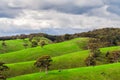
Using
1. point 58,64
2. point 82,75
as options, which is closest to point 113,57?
point 58,64

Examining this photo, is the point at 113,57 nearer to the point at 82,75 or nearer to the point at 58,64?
the point at 58,64

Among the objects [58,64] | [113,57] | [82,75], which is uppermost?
[113,57]

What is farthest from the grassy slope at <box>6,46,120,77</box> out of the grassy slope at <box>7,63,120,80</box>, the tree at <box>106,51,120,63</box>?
the grassy slope at <box>7,63,120,80</box>

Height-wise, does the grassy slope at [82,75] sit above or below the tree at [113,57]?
below

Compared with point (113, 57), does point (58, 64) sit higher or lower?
lower

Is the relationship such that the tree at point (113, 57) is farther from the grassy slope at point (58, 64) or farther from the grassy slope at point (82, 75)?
the grassy slope at point (82, 75)

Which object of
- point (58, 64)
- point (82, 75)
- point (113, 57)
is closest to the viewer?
point (82, 75)

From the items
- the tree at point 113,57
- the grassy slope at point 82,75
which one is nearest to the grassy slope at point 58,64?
the tree at point 113,57

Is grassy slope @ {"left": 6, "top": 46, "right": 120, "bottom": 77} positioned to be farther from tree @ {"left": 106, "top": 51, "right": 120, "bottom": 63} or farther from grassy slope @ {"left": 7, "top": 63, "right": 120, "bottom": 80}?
grassy slope @ {"left": 7, "top": 63, "right": 120, "bottom": 80}

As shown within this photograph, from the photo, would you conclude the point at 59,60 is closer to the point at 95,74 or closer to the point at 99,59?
the point at 99,59

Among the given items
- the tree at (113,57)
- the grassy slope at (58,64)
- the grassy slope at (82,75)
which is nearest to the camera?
the grassy slope at (82,75)

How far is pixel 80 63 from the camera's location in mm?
179500

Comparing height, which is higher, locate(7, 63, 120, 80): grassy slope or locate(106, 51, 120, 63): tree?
locate(106, 51, 120, 63): tree

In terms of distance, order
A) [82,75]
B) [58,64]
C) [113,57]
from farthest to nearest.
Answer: [113,57] → [58,64] → [82,75]
